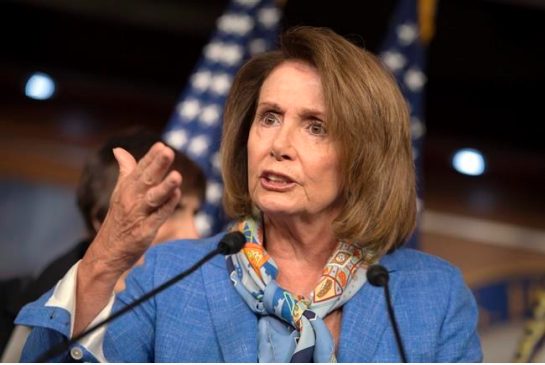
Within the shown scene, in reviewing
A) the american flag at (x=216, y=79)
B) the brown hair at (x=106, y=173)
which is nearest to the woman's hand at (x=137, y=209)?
the brown hair at (x=106, y=173)

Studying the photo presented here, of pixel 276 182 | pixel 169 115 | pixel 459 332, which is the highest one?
pixel 276 182

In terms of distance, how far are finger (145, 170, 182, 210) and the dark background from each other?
273 centimetres

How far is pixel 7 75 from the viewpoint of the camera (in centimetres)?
513

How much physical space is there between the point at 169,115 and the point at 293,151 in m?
3.37

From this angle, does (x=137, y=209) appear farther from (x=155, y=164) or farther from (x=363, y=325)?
(x=363, y=325)

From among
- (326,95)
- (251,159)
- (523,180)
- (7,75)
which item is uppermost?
(326,95)

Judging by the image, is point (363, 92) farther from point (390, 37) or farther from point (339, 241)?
point (390, 37)

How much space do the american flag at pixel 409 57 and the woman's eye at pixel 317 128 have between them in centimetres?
167

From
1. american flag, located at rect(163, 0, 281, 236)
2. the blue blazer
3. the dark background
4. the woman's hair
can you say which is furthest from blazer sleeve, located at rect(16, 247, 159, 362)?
the dark background

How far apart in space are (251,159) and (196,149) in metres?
1.63

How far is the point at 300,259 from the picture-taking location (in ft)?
6.57

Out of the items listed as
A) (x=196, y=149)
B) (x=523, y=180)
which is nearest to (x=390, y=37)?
(x=196, y=149)

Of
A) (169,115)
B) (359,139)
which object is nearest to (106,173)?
(359,139)

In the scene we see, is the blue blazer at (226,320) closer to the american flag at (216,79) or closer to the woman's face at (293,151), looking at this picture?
the woman's face at (293,151)
